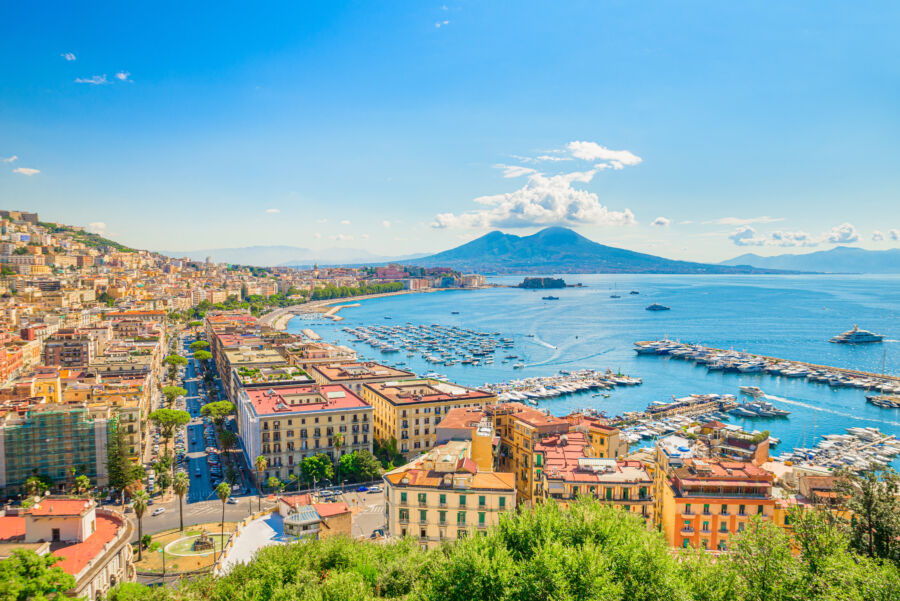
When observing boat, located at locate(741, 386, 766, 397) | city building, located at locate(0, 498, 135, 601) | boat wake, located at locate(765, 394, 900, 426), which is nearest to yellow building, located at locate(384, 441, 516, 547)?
city building, located at locate(0, 498, 135, 601)

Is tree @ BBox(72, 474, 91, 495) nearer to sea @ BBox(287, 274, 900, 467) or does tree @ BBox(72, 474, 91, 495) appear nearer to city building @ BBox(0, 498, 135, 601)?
city building @ BBox(0, 498, 135, 601)

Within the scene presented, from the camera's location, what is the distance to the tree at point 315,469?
28656mm

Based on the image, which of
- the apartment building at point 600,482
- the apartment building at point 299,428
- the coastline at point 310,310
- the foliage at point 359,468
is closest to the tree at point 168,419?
the apartment building at point 299,428

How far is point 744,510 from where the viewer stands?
1875 cm

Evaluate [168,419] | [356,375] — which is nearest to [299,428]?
[168,419]

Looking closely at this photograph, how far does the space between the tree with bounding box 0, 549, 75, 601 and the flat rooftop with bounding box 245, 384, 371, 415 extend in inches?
734

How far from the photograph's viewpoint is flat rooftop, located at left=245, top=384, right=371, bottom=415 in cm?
3064

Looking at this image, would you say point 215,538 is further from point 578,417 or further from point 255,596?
point 578,417

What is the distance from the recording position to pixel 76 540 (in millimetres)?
15203

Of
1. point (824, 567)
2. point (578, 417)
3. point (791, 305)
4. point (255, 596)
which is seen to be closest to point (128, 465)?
point (255, 596)

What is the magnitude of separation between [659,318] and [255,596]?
118 m

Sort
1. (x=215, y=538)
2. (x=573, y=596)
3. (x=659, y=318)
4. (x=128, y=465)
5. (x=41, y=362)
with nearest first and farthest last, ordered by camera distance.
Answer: (x=573, y=596) → (x=215, y=538) → (x=128, y=465) → (x=41, y=362) → (x=659, y=318)

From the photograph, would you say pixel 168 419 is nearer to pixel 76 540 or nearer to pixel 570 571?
pixel 76 540

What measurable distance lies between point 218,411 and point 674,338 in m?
75.3
